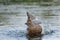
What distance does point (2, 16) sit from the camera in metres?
7.80

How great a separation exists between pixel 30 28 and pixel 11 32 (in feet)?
2.84

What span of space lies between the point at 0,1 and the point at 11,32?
6104 mm

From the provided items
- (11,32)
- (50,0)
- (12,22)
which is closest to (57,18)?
(12,22)

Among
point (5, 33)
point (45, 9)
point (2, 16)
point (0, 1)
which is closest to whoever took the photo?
point (5, 33)

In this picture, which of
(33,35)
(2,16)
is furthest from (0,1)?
(33,35)

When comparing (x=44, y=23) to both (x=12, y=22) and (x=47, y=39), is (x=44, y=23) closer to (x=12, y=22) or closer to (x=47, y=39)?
(x=12, y=22)

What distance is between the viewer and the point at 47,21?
682 centimetres

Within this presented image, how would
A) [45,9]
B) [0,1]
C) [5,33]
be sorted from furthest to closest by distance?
[0,1] < [45,9] < [5,33]

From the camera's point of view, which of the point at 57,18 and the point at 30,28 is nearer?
the point at 30,28

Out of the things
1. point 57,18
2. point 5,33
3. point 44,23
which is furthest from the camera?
point 57,18

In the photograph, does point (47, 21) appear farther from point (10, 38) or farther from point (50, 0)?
point (50, 0)

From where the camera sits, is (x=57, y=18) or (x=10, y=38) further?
(x=57, y=18)

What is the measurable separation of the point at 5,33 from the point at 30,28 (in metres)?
0.89

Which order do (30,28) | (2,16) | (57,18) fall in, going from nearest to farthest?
1. (30,28)
2. (57,18)
3. (2,16)
